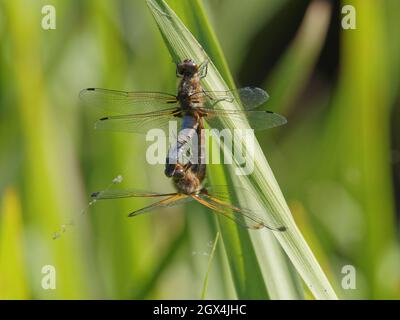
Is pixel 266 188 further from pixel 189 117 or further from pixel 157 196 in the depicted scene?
pixel 157 196

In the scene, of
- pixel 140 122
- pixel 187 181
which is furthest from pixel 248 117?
pixel 140 122

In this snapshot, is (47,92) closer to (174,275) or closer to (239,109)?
(174,275)

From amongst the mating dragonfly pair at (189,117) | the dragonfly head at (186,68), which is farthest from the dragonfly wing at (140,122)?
the dragonfly head at (186,68)

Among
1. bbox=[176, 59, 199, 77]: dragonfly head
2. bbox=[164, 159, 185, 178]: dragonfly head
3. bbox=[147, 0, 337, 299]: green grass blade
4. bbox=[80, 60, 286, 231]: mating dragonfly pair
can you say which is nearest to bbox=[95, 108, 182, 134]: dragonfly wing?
bbox=[80, 60, 286, 231]: mating dragonfly pair

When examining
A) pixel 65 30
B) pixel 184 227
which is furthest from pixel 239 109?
pixel 65 30

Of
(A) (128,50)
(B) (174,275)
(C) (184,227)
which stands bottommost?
(B) (174,275)

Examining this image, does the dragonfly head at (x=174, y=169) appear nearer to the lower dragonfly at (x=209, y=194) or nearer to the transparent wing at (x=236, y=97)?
the lower dragonfly at (x=209, y=194)
